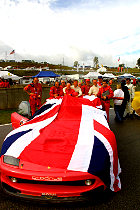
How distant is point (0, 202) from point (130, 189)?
1.85m

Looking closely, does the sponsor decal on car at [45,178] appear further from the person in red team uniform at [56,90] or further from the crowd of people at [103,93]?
the person in red team uniform at [56,90]

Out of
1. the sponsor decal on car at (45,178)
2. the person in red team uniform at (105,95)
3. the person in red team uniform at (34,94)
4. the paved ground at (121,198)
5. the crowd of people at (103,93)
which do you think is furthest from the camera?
the person in red team uniform at (34,94)

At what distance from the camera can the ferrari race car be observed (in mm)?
2145

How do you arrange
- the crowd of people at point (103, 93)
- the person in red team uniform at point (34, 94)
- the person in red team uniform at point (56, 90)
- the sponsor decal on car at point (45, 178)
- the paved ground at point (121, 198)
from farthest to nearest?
the person in red team uniform at point (34, 94) → the person in red team uniform at point (56, 90) → the crowd of people at point (103, 93) → the paved ground at point (121, 198) → the sponsor decal on car at point (45, 178)

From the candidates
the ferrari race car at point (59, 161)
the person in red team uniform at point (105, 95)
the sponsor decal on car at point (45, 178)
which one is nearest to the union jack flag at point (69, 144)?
the ferrari race car at point (59, 161)

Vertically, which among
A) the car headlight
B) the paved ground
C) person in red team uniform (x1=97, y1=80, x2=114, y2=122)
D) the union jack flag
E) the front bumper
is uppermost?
person in red team uniform (x1=97, y1=80, x2=114, y2=122)

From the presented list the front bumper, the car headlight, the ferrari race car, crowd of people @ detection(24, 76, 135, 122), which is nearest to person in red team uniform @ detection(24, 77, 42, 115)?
crowd of people @ detection(24, 76, 135, 122)

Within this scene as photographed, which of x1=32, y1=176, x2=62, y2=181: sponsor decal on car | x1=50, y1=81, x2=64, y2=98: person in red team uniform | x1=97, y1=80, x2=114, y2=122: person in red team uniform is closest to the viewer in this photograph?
x1=32, y1=176, x2=62, y2=181: sponsor decal on car

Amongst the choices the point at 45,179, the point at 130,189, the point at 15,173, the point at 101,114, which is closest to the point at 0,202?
the point at 15,173

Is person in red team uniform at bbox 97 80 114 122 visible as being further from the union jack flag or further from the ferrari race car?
the ferrari race car

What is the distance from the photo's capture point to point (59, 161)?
2289 mm

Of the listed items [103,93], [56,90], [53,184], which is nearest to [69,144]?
[53,184]

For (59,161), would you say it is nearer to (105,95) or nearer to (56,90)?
(105,95)

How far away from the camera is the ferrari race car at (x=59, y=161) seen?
214 cm
